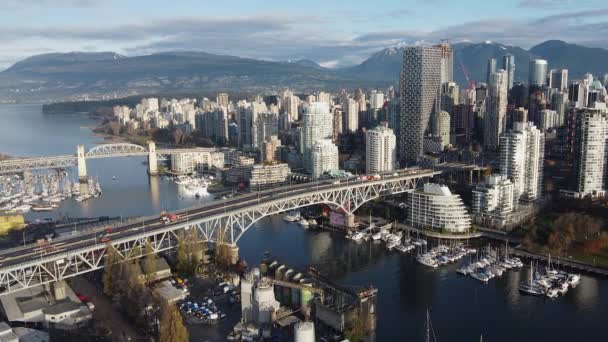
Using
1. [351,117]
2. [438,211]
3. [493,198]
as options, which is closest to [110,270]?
[438,211]

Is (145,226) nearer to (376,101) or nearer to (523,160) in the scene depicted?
(523,160)

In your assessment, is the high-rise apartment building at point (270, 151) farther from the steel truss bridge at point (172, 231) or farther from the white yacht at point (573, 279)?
the white yacht at point (573, 279)

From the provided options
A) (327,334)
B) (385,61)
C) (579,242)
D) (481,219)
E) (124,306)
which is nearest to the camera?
(327,334)

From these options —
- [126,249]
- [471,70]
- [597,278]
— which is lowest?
[597,278]

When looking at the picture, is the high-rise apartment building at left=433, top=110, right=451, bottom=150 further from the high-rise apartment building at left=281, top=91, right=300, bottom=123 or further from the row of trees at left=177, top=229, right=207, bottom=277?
the row of trees at left=177, top=229, right=207, bottom=277

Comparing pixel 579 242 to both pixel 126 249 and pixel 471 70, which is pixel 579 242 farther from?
pixel 471 70

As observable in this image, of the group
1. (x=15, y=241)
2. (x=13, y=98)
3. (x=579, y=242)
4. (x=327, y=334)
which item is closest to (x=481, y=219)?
(x=579, y=242)

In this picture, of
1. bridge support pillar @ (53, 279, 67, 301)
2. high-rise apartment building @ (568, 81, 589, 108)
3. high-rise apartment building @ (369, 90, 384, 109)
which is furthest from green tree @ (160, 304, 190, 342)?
high-rise apartment building @ (369, 90, 384, 109)

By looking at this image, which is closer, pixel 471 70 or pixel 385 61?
pixel 471 70
